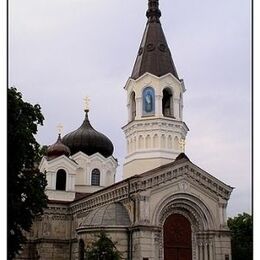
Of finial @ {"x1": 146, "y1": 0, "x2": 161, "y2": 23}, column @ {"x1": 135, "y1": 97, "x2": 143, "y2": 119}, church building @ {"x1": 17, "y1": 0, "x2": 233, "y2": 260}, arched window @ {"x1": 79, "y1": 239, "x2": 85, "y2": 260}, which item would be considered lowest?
arched window @ {"x1": 79, "y1": 239, "x2": 85, "y2": 260}

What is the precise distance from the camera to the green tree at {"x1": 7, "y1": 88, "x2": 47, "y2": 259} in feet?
61.1

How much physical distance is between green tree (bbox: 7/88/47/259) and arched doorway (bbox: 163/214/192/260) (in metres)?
10.3

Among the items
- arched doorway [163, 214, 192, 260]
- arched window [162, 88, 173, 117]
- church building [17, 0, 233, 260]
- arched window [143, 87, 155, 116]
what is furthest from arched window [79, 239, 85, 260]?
arched window [162, 88, 173, 117]

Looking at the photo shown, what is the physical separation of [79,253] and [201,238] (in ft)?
25.0

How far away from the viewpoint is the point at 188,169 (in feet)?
100

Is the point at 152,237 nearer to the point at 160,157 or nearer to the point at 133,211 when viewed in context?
the point at 133,211

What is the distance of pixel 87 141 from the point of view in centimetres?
4394

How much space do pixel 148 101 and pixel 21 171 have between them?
17.2 m

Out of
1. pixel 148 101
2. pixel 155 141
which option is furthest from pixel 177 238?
pixel 148 101

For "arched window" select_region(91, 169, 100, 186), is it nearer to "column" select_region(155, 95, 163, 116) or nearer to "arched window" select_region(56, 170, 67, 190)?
"arched window" select_region(56, 170, 67, 190)

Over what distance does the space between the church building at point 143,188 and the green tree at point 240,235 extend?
5.66 meters

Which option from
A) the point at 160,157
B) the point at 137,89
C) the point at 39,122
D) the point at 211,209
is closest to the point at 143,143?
the point at 160,157

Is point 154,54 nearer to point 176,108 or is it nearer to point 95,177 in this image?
point 176,108

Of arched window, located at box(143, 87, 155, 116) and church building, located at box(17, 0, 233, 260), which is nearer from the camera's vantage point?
church building, located at box(17, 0, 233, 260)
